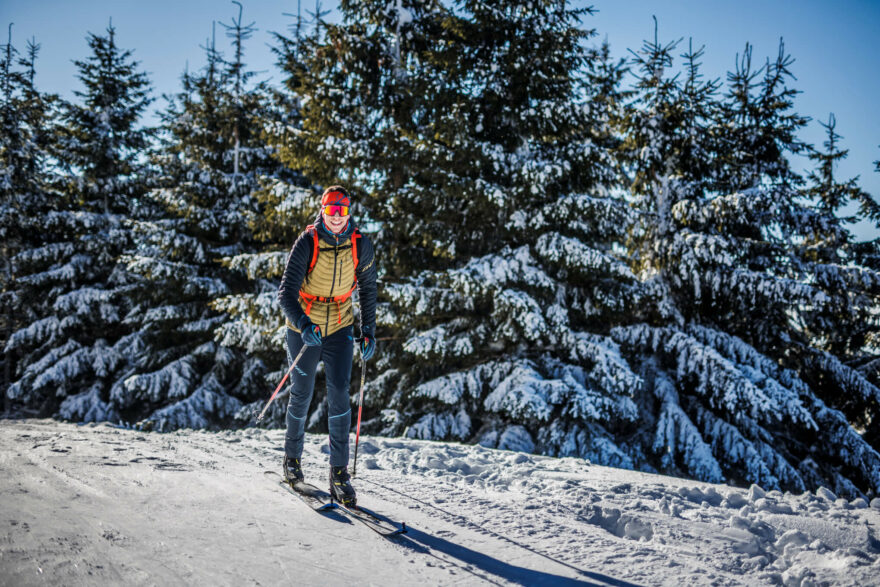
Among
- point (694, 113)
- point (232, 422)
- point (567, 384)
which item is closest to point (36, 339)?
point (232, 422)

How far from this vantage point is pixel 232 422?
13.3 meters

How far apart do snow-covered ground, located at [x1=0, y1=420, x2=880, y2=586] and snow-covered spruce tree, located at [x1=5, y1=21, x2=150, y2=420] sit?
1299 cm

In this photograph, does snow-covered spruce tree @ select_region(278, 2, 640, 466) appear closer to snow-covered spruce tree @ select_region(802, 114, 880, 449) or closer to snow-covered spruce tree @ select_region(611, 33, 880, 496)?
snow-covered spruce tree @ select_region(611, 33, 880, 496)

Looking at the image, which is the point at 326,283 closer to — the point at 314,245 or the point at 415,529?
the point at 314,245

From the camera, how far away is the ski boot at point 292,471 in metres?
3.75

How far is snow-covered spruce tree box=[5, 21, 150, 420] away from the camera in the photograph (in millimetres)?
15211

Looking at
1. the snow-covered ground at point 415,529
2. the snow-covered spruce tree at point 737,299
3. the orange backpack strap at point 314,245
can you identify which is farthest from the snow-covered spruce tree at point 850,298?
the orange backpack strap at point 314,245

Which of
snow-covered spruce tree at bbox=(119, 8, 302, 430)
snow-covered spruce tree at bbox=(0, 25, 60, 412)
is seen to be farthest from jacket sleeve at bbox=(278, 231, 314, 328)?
snow-covered spruce tree at bbox=(0, 25, 60, 412)

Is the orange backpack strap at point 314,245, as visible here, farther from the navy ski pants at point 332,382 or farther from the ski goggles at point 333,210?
the navy ski pants at point 332,382

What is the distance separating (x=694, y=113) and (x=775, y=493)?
974 centimetres

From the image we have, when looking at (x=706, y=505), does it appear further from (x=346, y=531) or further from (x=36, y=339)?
(x=36, y=339)

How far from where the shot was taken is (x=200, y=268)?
1395 centimetres

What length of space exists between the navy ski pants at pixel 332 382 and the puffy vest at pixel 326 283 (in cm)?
13

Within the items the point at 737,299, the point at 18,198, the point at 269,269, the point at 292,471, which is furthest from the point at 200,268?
the point at 737,299
